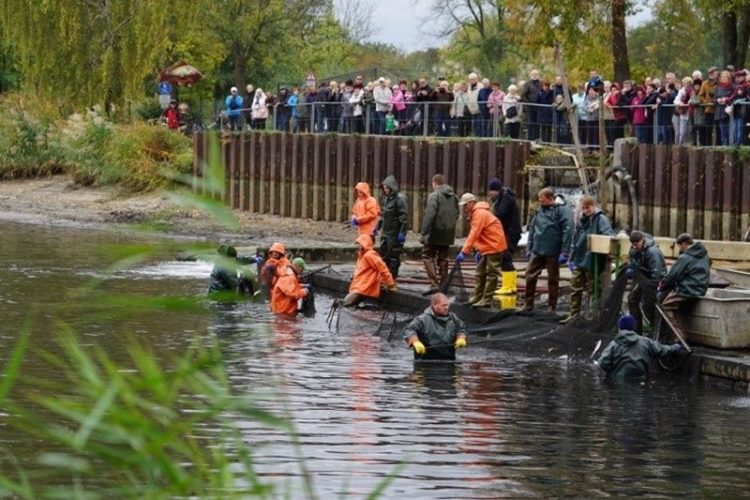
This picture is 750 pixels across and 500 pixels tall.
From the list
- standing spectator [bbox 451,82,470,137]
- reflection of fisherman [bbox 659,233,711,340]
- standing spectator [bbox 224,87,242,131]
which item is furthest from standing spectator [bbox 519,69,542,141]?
reflection of fisherman [bbox 659,233,711,340]

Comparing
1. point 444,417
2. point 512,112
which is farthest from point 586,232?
point 512,112

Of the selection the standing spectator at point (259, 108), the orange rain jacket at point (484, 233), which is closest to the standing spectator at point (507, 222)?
the orange rain jacket at point (484, 233)

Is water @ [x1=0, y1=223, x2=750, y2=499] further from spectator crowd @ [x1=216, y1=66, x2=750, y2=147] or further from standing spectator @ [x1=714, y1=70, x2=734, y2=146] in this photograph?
standing spectator @ [x1=714, y1=70, x2=734, y2=146]

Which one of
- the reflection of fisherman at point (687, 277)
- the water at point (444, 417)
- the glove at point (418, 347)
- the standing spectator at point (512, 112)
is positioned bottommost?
the water at point (444, 417)

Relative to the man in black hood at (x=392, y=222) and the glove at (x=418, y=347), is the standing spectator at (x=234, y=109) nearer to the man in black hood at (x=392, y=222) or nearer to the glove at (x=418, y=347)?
the man in black hood at (x=392, y=222)

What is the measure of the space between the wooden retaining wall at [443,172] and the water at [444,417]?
117 inches

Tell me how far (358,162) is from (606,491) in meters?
30.7

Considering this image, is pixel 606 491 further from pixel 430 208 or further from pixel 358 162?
pixel 358 162

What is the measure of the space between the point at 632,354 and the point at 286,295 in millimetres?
7509

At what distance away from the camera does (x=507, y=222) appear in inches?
1001

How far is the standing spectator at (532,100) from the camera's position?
38259 millimetres

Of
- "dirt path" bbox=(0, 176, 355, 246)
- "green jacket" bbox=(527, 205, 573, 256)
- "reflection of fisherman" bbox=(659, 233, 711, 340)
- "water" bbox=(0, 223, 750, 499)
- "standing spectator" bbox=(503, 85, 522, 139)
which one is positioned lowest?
"water" bbox=(0, 223, 750, 499)

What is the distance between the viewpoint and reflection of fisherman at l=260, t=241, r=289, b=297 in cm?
2684

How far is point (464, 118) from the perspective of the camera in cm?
4109
